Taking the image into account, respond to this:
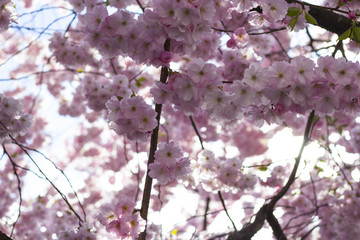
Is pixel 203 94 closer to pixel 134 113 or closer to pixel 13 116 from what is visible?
pixel 134 113

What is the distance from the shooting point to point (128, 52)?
212cm

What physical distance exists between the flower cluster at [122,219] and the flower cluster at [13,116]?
123 cm

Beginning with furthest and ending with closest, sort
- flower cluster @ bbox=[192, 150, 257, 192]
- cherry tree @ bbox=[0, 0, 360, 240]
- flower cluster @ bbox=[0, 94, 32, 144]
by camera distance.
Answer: flower cluster @ bbox=[192, 150, 257, 192], flower cluster @ bbox=[0, 94, 32, 144], cherry tree @ bbox=[0, 0, 360, 240]

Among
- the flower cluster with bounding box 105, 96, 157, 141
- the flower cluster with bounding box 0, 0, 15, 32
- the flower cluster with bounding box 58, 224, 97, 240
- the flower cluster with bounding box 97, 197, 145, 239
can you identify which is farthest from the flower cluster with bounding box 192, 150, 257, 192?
the flower cluster with bounding box 0, 0, 15, 32

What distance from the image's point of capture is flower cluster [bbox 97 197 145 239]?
2195 millimetres

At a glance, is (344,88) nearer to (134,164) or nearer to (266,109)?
(266,109)

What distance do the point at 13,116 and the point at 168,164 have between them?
5.01 ft

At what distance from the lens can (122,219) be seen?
7.39 ft

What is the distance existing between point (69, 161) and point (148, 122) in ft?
27.2

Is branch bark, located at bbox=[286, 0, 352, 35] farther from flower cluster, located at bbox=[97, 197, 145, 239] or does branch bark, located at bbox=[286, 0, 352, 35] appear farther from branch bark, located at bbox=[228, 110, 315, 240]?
flower cluster, located at bbox=[97, 197, 145, 239]

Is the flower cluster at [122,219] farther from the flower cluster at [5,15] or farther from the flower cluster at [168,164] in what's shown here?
the flower cluster at [5,15]

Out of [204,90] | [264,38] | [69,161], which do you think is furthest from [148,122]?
[69,161]

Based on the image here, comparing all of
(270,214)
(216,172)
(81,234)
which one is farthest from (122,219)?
(216,172)

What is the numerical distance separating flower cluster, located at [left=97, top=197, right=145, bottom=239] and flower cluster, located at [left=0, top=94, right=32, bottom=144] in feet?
4.05
